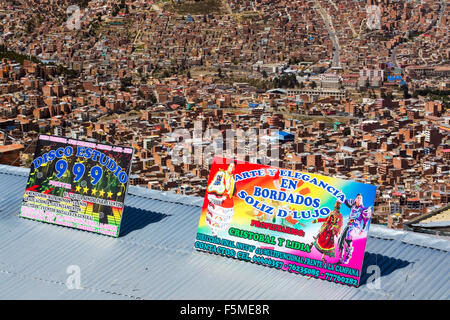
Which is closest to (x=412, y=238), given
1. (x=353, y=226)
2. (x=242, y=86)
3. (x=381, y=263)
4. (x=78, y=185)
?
(x=381, y=263)

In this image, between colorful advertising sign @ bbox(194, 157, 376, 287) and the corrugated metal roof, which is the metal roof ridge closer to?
the corrugated metal roof

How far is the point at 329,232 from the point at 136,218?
1.77 m

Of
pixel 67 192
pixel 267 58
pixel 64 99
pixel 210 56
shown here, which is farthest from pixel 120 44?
pixel 67 192

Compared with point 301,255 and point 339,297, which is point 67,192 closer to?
point 301,255

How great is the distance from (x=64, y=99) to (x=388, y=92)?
1470 cm

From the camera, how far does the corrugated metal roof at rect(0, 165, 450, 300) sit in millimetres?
4684

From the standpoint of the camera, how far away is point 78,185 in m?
5.72

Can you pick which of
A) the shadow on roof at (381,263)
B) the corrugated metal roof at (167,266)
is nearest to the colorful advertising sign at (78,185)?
the corrugated metal roof at (167,266)

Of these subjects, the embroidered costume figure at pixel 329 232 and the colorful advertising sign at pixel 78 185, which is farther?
the colorful advertising sign at pixel 78 185

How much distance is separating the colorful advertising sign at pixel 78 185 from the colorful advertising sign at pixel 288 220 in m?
0.76

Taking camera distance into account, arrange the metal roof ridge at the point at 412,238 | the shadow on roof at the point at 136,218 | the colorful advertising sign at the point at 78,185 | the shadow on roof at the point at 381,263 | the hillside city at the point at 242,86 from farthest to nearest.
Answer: the hillside city at the point at 242,86 < the shadow on roof at the point at 136,218 < the colorful advertising sign at the point at 78,185 < the metal roof ridge at the point at 412,238 < the shadow on roof at the point at 381,263

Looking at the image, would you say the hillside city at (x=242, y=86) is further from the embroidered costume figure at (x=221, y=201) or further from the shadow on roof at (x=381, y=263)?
the shadow on roof at (x=381, y=263)

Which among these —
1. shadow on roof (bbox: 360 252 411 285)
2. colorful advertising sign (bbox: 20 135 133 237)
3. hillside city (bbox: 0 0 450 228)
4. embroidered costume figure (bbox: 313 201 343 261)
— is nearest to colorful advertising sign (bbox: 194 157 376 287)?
embroidered costume figure (bbox: 313 201 343 261)

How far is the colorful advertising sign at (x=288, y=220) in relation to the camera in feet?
15.5
